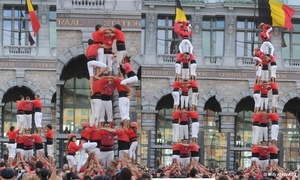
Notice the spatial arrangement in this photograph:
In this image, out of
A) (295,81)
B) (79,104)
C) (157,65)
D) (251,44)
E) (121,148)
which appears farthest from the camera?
(295,81)

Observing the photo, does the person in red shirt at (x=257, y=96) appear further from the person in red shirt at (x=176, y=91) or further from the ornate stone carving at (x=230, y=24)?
the ornate stone carving at (x=230, y=24)

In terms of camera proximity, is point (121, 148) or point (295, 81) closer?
point (121, 148)

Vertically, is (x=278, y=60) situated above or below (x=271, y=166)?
above

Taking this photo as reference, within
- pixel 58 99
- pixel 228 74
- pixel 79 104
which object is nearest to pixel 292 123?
pixel 228 74

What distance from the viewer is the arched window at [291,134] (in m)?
33.4

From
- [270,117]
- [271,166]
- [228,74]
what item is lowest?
[271,166]

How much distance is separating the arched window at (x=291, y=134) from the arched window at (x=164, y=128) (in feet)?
19.3

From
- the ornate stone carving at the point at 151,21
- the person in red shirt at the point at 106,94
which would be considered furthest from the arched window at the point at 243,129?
the person in red shirt at the point at 106,94

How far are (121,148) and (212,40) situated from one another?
18.0 m

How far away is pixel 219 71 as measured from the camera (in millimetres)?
32062

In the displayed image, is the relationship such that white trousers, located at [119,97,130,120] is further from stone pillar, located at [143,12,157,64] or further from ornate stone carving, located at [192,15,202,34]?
ornate stone carving, located at [192,15,202,34]

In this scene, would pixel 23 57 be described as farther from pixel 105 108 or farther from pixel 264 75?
pixel 105 108

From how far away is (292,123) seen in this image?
34562mm

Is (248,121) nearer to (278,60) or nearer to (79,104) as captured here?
(278,60)
